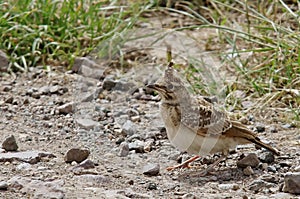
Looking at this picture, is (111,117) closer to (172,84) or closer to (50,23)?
(172,84)

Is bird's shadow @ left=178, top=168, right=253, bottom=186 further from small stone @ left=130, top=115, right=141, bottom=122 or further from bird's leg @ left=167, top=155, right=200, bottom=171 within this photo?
small stone @ left=130, top=115, right=141, bottom=122

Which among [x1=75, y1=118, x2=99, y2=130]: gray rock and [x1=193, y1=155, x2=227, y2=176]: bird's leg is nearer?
[x1=193, y1=155, x2=227, y2=176]: bird's leg

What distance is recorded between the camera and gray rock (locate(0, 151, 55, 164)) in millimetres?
6357

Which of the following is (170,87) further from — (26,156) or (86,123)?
(86,123)

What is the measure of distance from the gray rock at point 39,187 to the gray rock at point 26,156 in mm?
550

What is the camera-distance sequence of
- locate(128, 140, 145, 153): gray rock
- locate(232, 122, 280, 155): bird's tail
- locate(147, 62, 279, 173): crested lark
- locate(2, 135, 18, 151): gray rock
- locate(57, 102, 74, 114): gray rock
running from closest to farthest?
locate(147, 62, 279, 173): crested lark
locate(232, 122, 280, 155): bird's tail
locate(2, 135, 18, 151): gray rock
locate(128, 140, 145, 153): gray rock
locate(57, 102, 74, 114): gray rock

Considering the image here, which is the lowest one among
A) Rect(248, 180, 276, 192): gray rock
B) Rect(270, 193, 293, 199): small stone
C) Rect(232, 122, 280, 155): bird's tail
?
Rect(248, 180, 276, 192): gray rock

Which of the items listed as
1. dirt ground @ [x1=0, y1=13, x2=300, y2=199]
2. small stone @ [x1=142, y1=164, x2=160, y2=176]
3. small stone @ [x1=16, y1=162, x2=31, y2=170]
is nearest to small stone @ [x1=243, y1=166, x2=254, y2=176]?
dirt ground @ [x1=0, y1=13, x2=300, y2=199]

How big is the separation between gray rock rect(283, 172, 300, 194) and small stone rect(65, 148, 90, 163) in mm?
1646

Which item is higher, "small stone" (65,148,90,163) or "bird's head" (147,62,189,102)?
"bird's head" (147,62,189,102)

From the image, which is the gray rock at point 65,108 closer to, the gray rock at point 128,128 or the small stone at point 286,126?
the gray rock at point 128,128

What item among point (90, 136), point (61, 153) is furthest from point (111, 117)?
point (61, 153)

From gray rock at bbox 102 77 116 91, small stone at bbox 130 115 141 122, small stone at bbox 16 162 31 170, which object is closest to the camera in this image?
small stone at bbox 16 162 31 170

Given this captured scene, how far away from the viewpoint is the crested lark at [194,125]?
→ 248 inches
